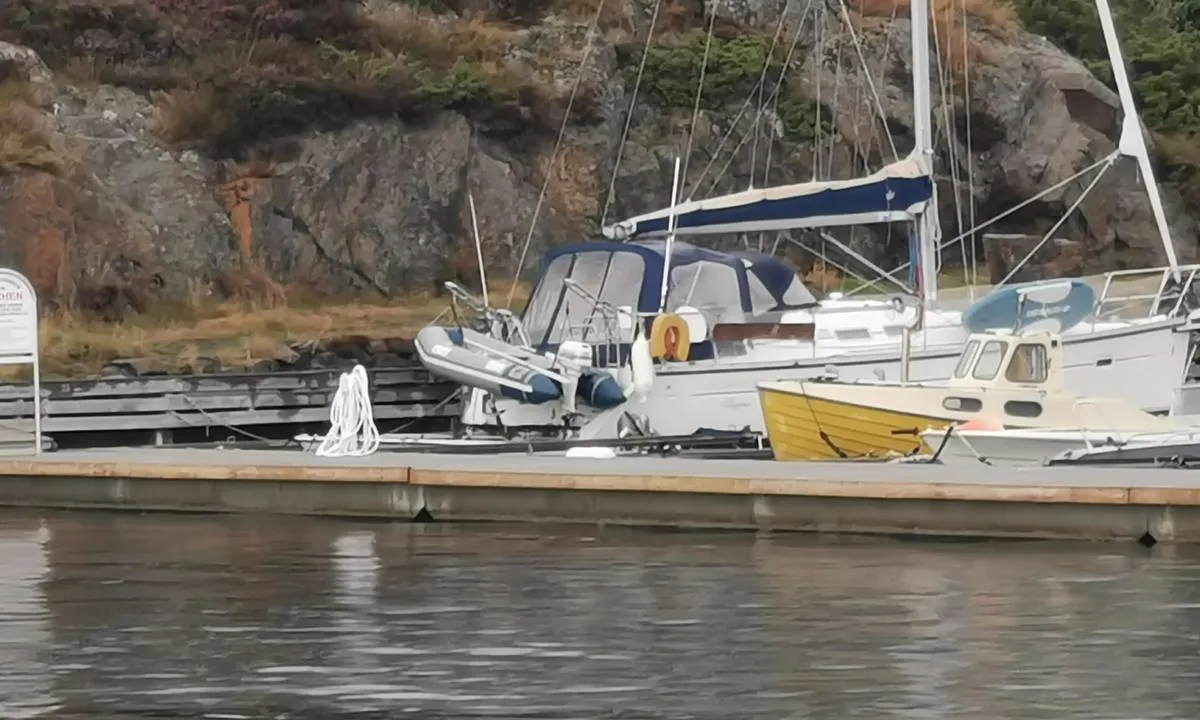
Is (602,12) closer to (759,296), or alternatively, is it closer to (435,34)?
(435,34)

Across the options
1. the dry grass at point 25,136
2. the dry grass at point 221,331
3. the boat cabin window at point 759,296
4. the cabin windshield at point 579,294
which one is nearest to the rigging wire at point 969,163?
the boat cabin window at point 759,296

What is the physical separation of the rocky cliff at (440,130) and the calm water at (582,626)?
15.2 metres

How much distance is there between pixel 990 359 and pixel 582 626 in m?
8.13

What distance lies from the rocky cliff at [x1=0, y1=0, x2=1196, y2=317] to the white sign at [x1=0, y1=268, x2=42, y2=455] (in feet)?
36.6

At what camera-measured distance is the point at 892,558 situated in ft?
54.3

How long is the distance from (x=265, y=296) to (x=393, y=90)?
4.62m

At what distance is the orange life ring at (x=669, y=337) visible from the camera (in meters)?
23.2

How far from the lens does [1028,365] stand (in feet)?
68.7

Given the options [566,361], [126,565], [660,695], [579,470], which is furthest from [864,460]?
[660,695]

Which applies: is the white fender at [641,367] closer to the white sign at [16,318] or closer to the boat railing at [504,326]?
the boat railing at [504,326]

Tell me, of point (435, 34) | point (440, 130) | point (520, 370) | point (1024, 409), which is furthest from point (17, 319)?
point (435, 34)

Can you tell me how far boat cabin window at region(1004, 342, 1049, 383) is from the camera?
20875mm

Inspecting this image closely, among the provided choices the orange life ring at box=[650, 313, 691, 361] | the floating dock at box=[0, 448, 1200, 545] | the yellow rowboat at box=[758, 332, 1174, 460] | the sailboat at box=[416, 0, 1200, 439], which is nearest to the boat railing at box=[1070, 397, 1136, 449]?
the yellow rowboat at box=[758, 332, 1174, 460]

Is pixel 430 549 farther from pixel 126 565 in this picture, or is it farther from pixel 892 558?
pixel 892 558
